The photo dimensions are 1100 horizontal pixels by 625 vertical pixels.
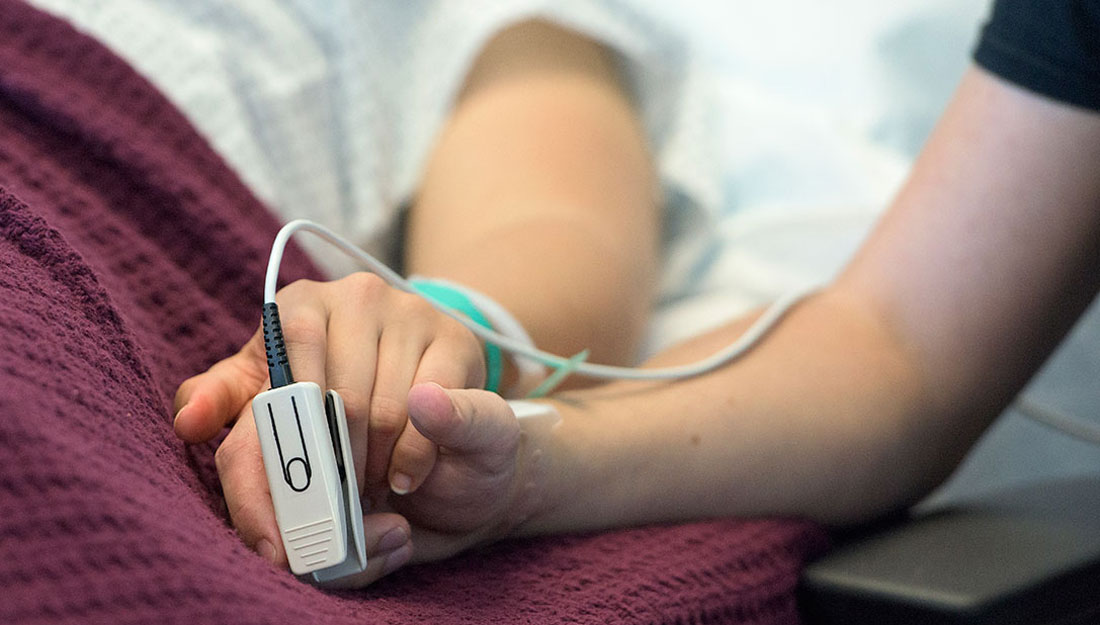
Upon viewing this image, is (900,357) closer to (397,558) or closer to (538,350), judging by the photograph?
(538,350)

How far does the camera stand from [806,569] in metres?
0.61

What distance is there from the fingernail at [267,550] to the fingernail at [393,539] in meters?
0.05

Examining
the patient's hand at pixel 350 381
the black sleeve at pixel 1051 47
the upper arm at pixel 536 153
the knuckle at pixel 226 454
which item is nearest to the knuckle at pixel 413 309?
the patient's hand at pixel 350 381

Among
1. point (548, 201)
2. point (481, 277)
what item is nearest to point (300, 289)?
point (481, 277)

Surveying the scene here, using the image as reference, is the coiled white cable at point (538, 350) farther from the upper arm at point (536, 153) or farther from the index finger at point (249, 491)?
the upper arm at point (536, 153)

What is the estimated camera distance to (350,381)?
17.6 inches

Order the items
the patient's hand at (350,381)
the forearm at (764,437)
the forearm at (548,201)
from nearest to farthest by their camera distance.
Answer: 1. the patient's hand at (350,381)
2. the forearm at (764,437)
3. the forearm at (548,201)

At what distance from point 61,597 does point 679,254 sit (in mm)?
822

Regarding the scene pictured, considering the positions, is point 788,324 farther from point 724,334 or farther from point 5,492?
point 5,492

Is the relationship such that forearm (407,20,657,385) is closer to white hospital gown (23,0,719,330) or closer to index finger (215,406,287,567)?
white hospital gown (23,0,719,330)

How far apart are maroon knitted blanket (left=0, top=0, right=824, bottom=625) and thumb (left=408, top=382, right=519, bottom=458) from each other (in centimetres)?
8

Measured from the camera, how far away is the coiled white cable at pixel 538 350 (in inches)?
18.4

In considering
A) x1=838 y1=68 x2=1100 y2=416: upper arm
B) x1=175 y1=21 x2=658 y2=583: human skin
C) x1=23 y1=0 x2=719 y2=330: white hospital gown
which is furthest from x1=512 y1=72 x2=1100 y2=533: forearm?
x1=23 y1=0 x2=719 y2=330: white hospital gown

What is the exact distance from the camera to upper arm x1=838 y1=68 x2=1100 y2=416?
675 mm
